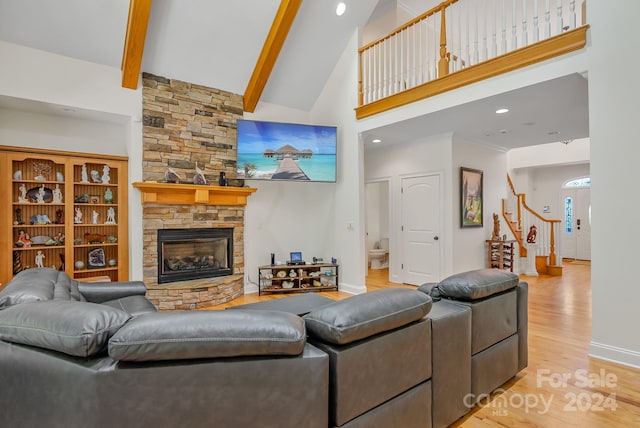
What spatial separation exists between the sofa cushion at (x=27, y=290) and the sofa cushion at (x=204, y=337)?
0.94m

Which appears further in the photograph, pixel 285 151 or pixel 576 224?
pixel 576 224

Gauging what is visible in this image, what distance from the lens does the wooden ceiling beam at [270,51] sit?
4.18 m

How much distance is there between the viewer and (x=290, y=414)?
1170 millimetres

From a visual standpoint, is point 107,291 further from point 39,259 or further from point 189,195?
point 39,259

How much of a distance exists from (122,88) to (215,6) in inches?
62.4

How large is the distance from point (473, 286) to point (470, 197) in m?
4.03

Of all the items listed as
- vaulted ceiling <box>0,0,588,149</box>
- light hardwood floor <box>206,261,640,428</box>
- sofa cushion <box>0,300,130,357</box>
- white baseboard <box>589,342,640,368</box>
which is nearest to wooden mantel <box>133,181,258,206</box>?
vaulted ceiling <box>0,0,588,149</box>

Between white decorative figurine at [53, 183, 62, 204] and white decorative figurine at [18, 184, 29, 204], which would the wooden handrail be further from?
white decorative figurine at [18, 184, 29, 204]

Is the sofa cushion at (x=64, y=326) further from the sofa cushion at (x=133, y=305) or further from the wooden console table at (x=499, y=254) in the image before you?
the wooden console table at (x=499, y=254)

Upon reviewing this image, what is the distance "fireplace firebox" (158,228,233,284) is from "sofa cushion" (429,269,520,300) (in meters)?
3.59

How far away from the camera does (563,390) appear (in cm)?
224

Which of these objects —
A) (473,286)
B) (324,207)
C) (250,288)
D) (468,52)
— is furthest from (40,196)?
(468,52)

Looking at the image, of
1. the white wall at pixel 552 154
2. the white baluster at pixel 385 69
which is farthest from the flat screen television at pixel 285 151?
the white wall at pixel 552 154

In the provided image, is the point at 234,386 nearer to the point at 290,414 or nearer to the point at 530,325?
the point at 290,414
